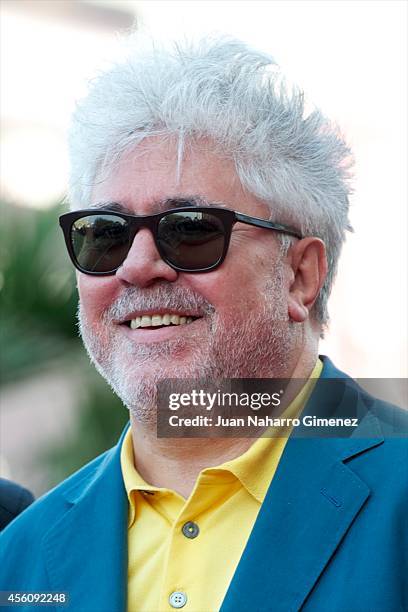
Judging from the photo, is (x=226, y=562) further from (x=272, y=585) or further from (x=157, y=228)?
(x=157, y=228)

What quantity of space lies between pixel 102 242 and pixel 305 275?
59 cm

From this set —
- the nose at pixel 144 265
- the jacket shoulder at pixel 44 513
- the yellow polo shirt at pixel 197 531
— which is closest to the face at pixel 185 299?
the nose at pixel 144 265

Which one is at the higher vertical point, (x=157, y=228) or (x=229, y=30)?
(x=229, y=30)

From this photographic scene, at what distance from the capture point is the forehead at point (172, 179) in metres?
2.43

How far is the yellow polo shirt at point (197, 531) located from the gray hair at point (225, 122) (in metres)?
0.60

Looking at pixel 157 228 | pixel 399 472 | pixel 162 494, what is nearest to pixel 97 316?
pixel 157 228

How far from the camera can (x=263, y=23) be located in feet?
30.5

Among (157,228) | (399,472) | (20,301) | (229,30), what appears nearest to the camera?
(399,472)

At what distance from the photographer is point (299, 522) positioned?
7.32 feet

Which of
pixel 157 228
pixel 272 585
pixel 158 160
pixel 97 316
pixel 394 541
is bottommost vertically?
pixel 272 585

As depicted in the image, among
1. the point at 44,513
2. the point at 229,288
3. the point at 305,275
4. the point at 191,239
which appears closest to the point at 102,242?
the point at 191,239

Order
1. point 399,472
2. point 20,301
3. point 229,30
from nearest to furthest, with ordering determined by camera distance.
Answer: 1. point 399,472
2. point 229,30
3. point 20,301

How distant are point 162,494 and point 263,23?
7.60 meters

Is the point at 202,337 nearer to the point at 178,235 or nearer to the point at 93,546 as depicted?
the point at 178,235
